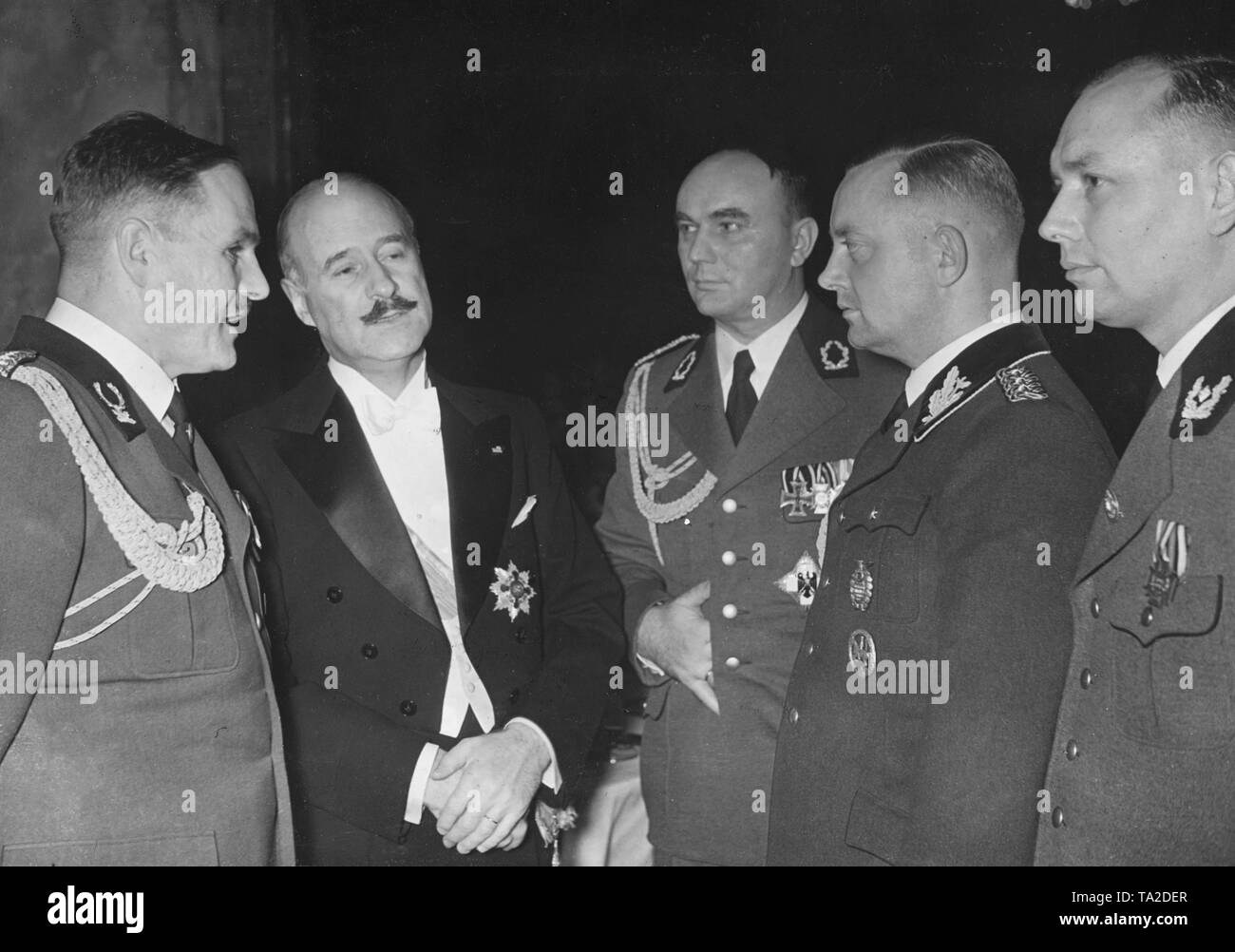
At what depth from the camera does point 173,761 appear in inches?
68.9

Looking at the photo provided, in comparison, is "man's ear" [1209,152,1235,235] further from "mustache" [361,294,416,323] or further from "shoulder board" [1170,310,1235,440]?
"mustache" [361,294,416,323]

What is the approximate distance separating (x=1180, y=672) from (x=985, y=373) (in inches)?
21.5

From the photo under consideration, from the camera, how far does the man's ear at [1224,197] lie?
1.69 metres

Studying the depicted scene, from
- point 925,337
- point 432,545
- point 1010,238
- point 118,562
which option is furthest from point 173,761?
point 1010,238

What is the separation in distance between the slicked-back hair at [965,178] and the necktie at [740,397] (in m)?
0.48

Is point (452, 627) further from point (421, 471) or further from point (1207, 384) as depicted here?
point (1207, 384)

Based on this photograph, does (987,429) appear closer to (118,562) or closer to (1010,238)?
(1010,238)

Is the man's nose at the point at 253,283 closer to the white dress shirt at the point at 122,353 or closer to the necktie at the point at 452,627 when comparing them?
the white dress shirt at the point at 122,353

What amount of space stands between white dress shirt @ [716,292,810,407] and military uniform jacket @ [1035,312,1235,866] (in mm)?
818

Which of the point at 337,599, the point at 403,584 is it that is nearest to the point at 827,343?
the point at 403,584

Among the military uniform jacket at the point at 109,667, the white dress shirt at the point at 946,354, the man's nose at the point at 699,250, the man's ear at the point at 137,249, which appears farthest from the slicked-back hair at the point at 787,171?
the military uniform jacket at the point at 109,667

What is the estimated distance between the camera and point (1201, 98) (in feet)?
5.72

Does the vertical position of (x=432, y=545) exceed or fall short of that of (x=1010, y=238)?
it falls short
